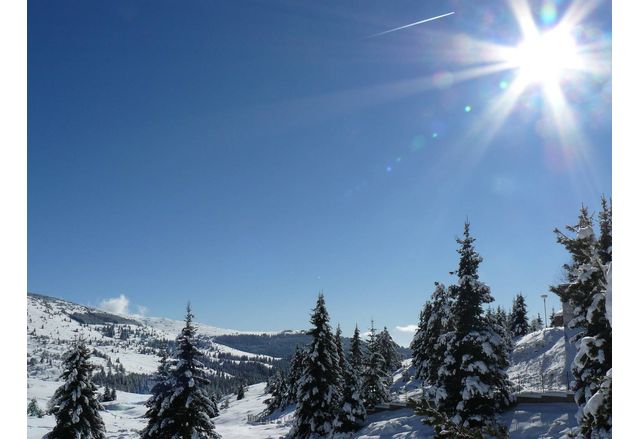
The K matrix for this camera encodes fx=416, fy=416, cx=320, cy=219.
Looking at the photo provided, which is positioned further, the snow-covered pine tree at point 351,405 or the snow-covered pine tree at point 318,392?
the snow-covered pine tree at point 351,405

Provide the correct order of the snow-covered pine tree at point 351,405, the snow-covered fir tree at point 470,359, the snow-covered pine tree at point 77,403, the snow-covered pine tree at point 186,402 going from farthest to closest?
the snow-covered pine tree at point 351,405 < the snow-covered pine tree at point 77,403 < the snow-covered pine tree at point 186,402 < the snow-covered fir tree at point 470,359

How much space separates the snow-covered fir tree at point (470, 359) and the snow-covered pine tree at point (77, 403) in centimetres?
1999

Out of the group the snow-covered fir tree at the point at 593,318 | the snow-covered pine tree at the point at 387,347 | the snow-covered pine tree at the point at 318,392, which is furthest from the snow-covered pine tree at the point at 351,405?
the snow-covered pine tree at the point at 387,347

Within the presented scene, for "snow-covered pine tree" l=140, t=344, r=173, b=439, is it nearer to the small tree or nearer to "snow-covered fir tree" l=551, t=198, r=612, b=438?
the small tree

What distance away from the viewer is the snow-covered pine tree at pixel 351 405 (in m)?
33.1

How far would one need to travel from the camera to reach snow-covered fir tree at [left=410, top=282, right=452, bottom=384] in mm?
23391

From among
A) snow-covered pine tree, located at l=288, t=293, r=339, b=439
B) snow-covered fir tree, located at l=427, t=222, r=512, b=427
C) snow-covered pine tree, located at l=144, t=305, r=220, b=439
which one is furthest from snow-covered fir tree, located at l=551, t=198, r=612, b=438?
snow-covered pine tree, located at l=144, t=305, r=220, b=439

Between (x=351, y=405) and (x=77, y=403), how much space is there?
19.7 meters

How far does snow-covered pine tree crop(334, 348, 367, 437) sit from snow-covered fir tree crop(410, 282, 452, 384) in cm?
593

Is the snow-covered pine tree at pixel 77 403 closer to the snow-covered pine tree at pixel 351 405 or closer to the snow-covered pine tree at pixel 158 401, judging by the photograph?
the snow-covered pine tree at pixel 158 401

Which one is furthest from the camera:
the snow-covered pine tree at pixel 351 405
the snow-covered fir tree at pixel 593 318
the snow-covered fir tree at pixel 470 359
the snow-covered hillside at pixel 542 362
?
the snow-covered hillside at pixel 542 362
